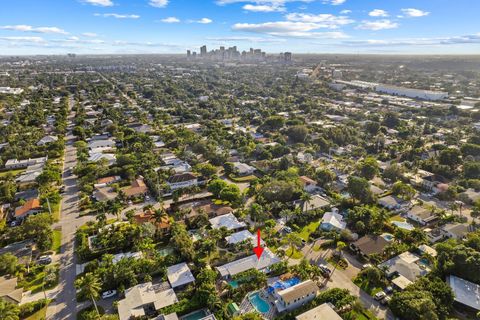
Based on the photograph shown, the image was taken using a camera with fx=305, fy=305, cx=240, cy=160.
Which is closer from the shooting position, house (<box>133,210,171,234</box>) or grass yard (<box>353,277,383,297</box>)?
grass yard (<box>353,277,383,297</box>)

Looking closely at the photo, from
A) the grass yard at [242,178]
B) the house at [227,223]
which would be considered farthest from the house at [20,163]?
the house at [227,223]

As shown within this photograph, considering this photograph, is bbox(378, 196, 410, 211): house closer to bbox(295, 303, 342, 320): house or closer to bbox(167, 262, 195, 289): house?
bbox(295, 303, 342, 320): house

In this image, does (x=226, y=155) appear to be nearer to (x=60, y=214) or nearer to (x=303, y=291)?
(x=60, y=214)

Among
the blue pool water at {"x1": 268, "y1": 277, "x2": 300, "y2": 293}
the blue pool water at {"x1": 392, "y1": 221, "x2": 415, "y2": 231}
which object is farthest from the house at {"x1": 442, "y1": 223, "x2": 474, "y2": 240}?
the blue pool water at {"x1": 268, "y1": 277, "x2": 300, "y2": 293}

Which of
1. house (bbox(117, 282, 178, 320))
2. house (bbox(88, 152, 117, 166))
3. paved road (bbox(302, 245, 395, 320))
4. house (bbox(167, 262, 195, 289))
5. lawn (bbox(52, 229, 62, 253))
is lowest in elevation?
paved road (bbox(302, 245, 395, 320))

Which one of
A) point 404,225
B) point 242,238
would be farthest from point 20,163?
point 404,225

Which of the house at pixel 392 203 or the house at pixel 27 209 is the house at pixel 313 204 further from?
the house at pixel 27 209
